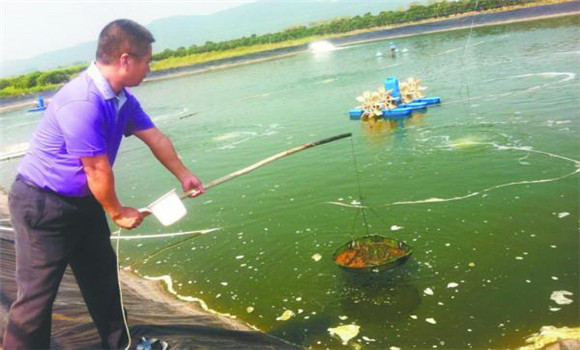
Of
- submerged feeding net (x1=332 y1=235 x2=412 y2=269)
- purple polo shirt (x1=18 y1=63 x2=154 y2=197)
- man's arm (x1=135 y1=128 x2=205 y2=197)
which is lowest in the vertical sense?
submerged feeding net (x1=332 y1=235 x2=412 y2=269)

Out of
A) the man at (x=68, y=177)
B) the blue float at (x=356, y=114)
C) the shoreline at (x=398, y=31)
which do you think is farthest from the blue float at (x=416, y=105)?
the shoreline at (x=398, y=31)

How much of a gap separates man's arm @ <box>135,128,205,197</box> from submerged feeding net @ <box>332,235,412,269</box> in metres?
2.62

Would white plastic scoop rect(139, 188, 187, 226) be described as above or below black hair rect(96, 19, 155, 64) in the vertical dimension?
below

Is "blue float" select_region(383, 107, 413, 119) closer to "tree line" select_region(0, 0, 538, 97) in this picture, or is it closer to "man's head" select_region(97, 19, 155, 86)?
"man's head" select_region(97, 19, 155, 86)

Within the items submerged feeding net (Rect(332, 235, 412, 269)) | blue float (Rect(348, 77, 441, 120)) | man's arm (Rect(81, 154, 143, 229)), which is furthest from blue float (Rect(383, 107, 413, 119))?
man's arm (Rect(81, 154, 143, 229))

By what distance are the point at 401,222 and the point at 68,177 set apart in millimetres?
5411

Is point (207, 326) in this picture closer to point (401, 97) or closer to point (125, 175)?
point (125, 175)

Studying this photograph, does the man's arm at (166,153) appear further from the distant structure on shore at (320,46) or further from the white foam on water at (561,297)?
the distant structure on shore at (320,46)

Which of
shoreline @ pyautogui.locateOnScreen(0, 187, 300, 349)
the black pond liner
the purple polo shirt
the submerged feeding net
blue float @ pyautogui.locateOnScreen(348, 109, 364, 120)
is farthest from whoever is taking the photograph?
blue float @ pyautogui.locateOnScreen(348, 109, 364, 120)

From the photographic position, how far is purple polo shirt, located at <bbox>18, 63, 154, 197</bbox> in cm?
278

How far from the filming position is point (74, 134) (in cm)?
277

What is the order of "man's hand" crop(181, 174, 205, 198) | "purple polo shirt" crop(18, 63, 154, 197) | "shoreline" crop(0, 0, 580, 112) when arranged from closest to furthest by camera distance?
"purple polo shirt" crop(18, 63, 154, 197) < "man's hand" crop(181, 174, 205, 198) < "shoreline" crop(0, 0, 580, 112)

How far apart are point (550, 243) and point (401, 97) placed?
1065 centimetres

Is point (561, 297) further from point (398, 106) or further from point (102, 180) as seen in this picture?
point (398, 106)
